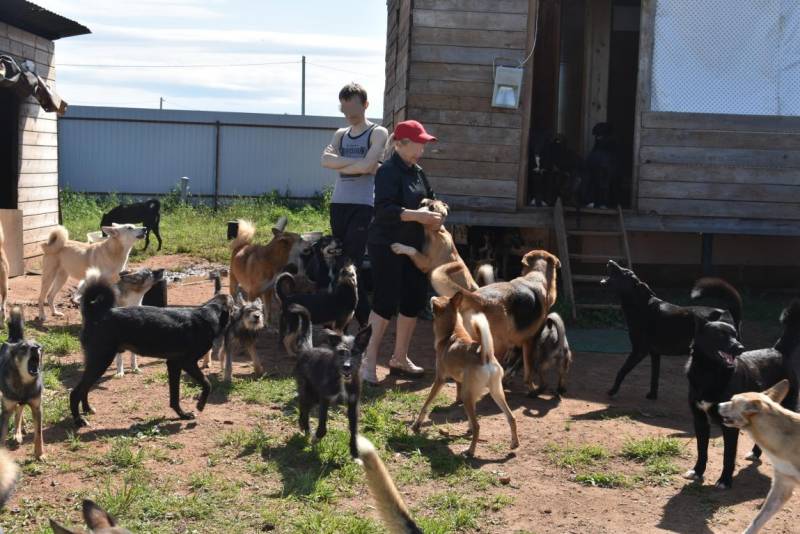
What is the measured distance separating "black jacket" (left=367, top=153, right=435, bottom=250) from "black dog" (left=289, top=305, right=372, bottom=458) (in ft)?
4.47

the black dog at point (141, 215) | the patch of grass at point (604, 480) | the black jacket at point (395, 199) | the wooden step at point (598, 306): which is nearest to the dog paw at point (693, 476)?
the patch of grass at point (604, 480)

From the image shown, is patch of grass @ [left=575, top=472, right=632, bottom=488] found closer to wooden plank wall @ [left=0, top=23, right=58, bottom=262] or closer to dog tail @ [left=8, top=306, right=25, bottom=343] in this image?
dog tail @ [left=8, top=306, right=25, bottom=343]

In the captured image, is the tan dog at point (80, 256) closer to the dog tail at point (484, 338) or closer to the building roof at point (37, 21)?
the building roof at point (37, 21)

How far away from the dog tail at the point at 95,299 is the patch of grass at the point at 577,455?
3.04 meters

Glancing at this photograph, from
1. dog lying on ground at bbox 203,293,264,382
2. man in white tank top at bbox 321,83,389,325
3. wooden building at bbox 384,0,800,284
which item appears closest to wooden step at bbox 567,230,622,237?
wooden building at bbox 384,0,800,284

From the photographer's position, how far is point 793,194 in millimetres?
10781

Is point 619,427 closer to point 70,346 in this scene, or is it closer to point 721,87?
point 70,346

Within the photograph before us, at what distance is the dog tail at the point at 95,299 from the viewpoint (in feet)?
19.2

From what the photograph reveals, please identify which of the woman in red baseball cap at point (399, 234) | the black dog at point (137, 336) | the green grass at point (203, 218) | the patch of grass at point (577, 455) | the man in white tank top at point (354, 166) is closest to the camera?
the patch of grass at point (577, 455)

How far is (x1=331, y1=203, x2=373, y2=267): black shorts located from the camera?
7.82 m

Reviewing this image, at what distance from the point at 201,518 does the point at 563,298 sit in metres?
6.93

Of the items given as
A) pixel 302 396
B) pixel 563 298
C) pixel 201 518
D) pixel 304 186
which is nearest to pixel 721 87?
pixel 563 298

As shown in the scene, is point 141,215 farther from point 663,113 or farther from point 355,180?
point 663,113

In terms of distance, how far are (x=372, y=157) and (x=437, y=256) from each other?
3.38ft
